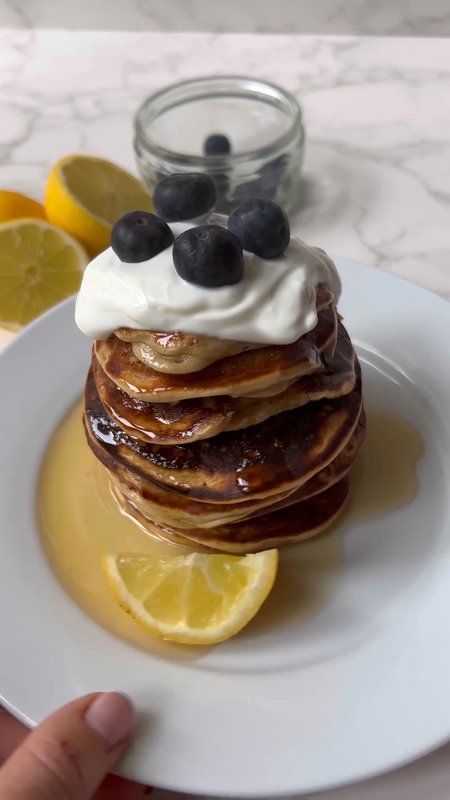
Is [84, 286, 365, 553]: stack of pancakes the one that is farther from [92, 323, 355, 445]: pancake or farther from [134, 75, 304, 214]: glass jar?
[134, 75, 304, 214]: glass jar

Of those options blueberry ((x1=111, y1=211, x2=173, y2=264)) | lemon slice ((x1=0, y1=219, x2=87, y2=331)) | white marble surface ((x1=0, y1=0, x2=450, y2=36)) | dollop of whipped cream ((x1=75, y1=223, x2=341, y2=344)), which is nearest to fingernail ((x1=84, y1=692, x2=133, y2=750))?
dollop of whipped cream ((x1=75, y1=223, x2=341, y2=344))

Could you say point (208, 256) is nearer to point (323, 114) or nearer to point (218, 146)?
point (218, 146)

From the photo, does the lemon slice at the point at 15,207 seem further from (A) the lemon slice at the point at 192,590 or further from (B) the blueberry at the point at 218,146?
(A) the lemon slice at the point at 192,590

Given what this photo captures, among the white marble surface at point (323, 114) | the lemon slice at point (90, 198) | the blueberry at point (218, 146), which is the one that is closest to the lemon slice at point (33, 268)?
the lemon slice at point (90, 198)

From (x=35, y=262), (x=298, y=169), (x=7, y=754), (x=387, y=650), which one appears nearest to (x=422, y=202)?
(x=298, y=169)

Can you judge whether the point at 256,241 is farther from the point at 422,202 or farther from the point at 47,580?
the point at 422,202

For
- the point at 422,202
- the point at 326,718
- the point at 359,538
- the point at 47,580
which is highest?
the point at 47,580
